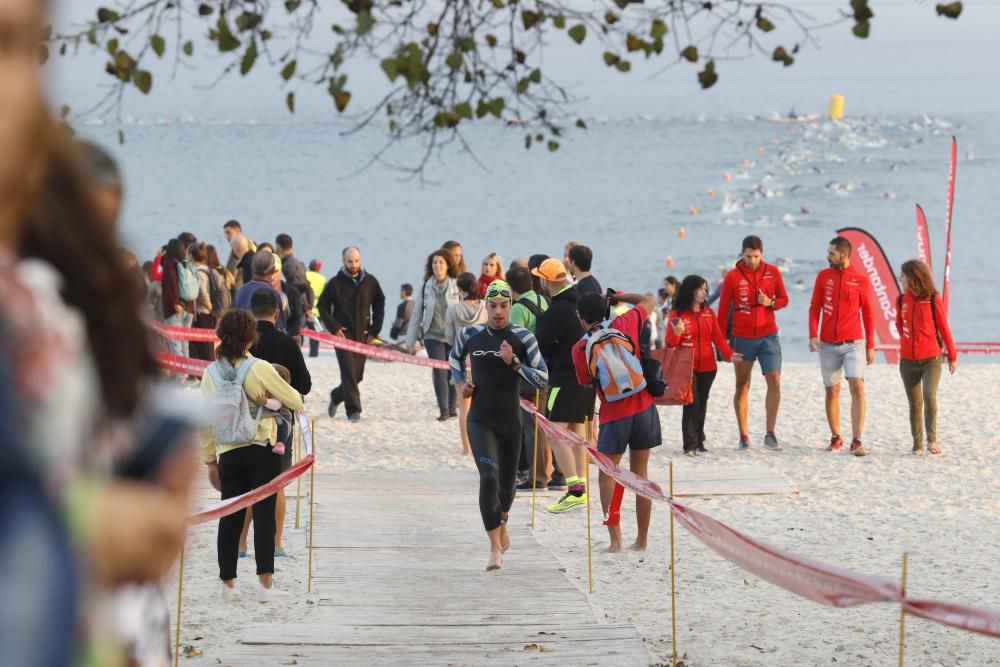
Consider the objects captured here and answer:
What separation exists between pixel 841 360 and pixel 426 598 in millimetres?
6607

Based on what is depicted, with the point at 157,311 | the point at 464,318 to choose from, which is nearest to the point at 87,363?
the point at 464,318

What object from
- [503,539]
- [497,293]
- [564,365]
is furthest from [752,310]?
[503,539]

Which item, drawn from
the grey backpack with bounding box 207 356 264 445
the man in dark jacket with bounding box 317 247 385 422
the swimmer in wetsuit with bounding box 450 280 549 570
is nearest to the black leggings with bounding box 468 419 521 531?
the swimmer in wetsuit with bounding box 450 280 549 570

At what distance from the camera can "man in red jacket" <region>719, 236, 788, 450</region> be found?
46.1 feet

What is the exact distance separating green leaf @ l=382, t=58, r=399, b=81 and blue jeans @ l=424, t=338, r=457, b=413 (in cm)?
956

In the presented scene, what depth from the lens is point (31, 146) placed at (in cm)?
136

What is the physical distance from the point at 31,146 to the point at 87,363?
216mm

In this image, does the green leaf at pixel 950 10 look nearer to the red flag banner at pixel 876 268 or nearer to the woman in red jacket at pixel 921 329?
the woman in red jacket at pixel 921 329

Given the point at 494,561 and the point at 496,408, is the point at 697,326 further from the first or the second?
the point at 494,561

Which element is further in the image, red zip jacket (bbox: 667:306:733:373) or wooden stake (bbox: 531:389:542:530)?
red zip jacket (bbox: 667:306:733:373)

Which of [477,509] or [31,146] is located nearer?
[31,146]

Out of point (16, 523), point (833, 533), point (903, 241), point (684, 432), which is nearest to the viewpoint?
point (16, 523)

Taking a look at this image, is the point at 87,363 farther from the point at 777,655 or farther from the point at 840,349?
the point at 840,349

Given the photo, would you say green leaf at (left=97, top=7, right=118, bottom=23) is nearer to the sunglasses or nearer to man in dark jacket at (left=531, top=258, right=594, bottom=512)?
the sunglasses
